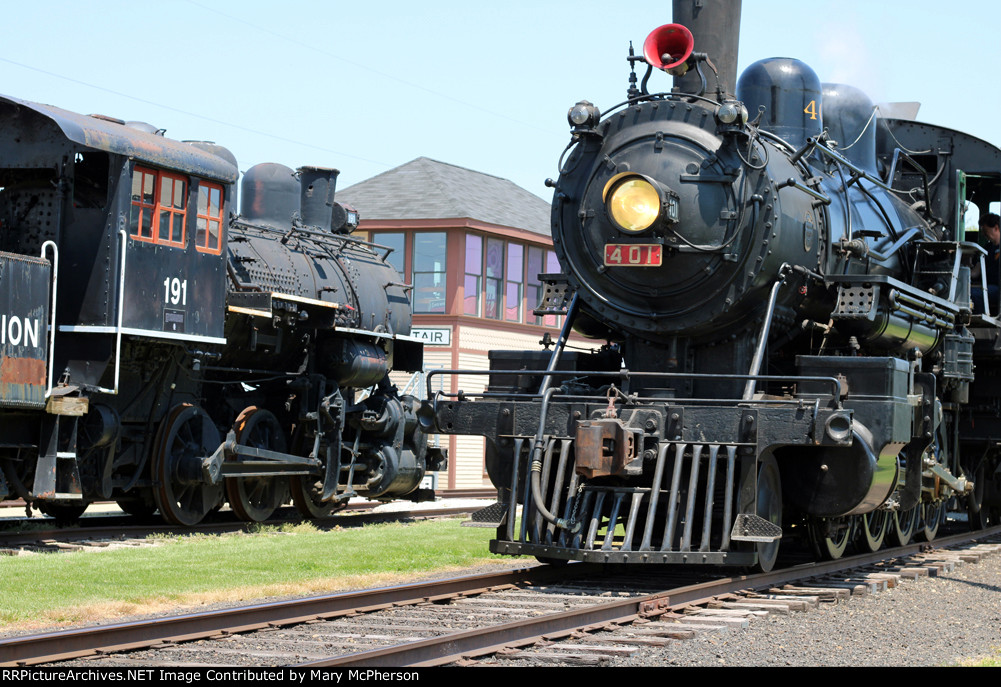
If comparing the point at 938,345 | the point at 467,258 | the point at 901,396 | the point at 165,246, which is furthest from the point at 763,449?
the point at 467,258

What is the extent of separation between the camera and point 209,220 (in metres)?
12.7

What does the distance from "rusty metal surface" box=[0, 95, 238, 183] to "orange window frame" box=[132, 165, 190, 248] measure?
0.46 ft

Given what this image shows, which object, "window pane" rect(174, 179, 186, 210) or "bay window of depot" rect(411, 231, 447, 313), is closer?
"window pane" rect(174, 179, 186, 210)

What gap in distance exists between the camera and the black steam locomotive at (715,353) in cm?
829

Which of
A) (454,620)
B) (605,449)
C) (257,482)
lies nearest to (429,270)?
(257,482)

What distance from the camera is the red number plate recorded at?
357 inches

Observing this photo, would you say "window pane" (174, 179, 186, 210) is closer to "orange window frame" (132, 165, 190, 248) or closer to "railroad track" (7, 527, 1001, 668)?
"orange window frame" (132, 165, 190, 248)

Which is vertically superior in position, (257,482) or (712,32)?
(712,32)

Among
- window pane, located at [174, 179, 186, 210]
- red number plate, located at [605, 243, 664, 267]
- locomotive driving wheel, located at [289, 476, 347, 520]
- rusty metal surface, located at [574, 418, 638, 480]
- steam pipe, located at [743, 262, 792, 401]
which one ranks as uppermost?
window pane, located at [174, 179, 186, 210]

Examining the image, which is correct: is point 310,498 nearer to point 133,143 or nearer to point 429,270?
point 133,143

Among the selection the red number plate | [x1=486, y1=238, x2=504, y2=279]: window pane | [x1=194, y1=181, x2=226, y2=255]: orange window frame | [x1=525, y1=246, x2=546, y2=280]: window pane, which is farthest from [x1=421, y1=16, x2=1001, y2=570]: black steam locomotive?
[x1=525, y1=246, x2=546, y2=280]: window pane

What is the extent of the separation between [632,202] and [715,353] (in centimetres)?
135

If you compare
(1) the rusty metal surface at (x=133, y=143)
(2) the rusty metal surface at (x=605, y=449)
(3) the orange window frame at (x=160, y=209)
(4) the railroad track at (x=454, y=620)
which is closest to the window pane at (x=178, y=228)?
(3) the orange window frame at (x=160, y=209)

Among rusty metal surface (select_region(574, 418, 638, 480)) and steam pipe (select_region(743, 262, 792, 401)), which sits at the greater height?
steam pipe (select_region(743, 262, 792, 401))
